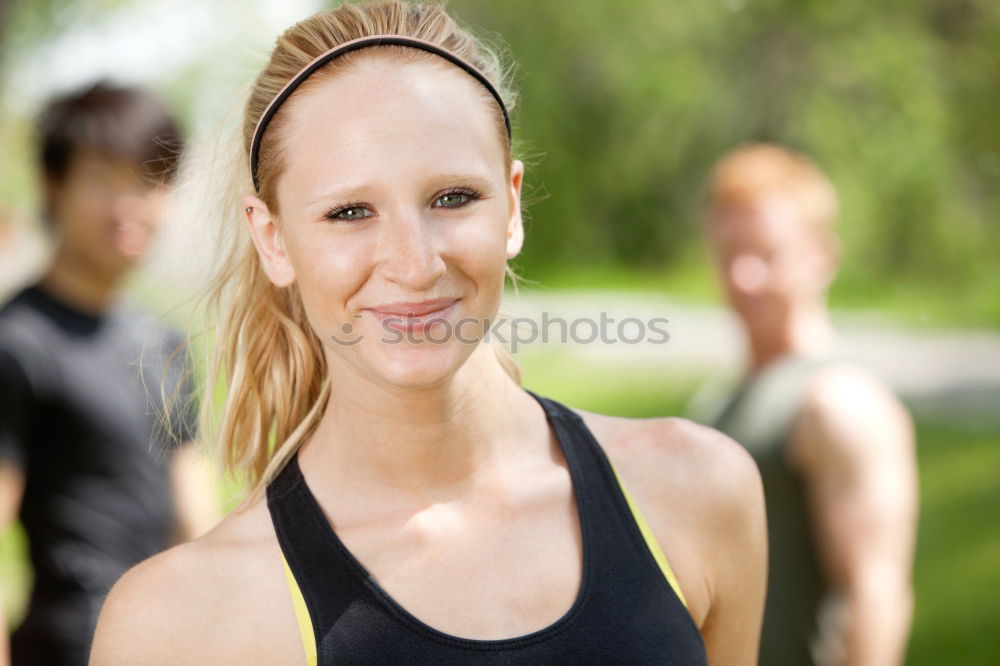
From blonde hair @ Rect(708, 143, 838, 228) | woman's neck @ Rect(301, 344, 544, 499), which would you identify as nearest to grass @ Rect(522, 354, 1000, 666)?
blonde hair @ Rect(708, 143, 838, 228)

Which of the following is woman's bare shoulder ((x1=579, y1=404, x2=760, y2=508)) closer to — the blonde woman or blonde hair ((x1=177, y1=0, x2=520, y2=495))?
the blonde woman

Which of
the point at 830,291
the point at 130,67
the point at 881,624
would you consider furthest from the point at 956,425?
the point at 130,67

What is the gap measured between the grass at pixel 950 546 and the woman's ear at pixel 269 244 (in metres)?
4.22

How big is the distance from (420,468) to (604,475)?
273mm

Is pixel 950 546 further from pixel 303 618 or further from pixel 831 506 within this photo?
pixel 303 618

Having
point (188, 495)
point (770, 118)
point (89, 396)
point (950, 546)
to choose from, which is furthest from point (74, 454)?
point (770, 118)

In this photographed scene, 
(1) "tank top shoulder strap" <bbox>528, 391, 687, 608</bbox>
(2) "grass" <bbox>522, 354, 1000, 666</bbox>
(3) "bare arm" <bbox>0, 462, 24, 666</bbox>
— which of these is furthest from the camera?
(2) "grass" <bbox>522, 354, 1000, 666</bbox>

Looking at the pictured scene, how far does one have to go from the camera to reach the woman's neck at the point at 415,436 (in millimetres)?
1530

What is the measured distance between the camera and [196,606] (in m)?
1.39

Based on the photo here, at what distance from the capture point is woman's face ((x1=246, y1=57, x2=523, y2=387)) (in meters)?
1.39

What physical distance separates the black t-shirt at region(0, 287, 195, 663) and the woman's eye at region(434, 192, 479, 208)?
1.37m

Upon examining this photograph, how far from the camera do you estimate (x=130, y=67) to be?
10.0 meters

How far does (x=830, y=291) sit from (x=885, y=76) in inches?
83.2

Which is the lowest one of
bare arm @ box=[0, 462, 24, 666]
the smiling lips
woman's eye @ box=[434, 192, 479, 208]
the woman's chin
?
bare arm @ box=[0, 462, 24, 666]
